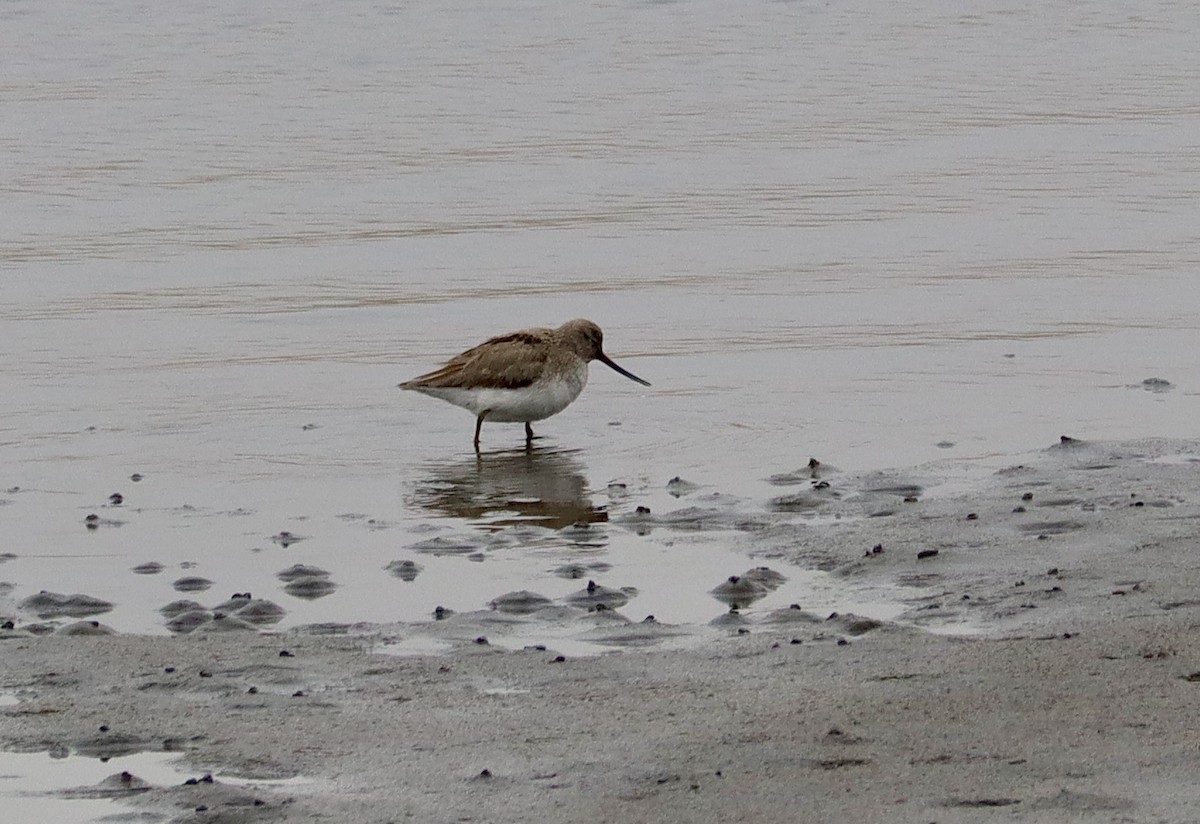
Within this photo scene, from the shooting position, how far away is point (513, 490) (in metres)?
10.2

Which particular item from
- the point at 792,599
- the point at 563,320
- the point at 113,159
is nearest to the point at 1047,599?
the point at 792,599

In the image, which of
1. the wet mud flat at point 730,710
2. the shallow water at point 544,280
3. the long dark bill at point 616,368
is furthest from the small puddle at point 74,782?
the long dark bill at point 616,368

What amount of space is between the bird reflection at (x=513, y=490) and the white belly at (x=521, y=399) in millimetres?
202

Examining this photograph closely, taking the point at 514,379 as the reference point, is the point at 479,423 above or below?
below

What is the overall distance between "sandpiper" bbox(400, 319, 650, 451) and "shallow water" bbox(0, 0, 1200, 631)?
237 millimetres

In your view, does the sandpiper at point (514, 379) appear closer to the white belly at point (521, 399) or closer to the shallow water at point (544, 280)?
the white belly at point (521, 399)

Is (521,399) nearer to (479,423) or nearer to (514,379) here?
(514,379)

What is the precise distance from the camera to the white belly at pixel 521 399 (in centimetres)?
1123

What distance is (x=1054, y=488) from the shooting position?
9.16 m

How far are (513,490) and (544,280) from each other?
19.3 ft

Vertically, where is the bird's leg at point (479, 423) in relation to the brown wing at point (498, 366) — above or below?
below

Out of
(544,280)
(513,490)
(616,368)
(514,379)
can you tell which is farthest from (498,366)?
(544,280)

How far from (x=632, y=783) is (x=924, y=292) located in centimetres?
996

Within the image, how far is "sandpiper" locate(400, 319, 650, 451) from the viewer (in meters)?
11.2
